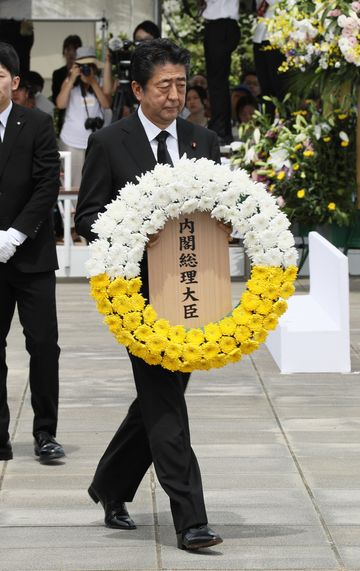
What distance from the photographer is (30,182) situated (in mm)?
7363

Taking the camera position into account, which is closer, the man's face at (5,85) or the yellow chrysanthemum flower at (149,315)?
the yellow chrysanthemum flower at (149,315)

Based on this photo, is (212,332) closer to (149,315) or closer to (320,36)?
(149,315)

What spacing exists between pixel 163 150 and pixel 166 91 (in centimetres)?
25

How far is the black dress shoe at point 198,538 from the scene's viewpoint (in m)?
5.57

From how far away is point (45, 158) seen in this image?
7359 mm

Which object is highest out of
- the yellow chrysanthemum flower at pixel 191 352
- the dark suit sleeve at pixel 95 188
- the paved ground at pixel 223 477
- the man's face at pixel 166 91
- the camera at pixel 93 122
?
the camera at pixel 93 122

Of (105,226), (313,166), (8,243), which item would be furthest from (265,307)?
(313,166)

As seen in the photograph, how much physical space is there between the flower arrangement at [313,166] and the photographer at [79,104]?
8.15 feet

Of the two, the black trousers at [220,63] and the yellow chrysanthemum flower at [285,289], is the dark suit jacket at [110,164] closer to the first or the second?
the yellow chrysanthemum flower at [285,289]

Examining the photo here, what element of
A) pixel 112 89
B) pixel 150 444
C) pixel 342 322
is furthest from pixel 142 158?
pixel 112 89

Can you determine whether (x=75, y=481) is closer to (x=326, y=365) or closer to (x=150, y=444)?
(x=150, y=444)

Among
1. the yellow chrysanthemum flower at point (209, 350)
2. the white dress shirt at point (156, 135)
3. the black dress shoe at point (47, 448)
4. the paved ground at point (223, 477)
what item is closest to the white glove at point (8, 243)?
the black dress shoe at point (47, 448)

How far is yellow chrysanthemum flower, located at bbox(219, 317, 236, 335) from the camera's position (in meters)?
5.55

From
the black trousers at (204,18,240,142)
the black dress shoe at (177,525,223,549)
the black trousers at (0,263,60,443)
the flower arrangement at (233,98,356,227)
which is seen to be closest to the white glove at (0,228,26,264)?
the black trousers at (0,263,60,443)
